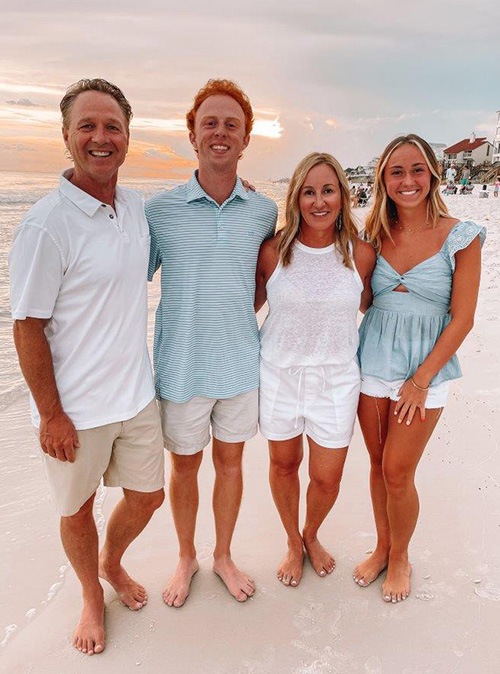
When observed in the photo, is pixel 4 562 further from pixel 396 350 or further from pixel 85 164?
pixel 396 350

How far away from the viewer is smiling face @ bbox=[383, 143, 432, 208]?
268cm

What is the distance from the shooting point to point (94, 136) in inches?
93.2

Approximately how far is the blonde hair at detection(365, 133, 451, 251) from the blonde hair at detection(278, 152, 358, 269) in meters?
0.13

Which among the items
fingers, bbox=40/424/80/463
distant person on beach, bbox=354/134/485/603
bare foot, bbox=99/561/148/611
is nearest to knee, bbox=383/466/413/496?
distant person on beach, bbox=354/134/485/603

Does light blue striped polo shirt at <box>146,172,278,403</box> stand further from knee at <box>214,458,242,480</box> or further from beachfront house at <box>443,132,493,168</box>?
beachfront house at <box>443,132,493,168</box>

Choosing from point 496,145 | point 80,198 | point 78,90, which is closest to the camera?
point 80,198

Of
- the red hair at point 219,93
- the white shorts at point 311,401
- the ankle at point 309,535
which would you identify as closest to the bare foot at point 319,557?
the ankle at point 309,535

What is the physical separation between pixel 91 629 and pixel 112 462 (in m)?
0.87

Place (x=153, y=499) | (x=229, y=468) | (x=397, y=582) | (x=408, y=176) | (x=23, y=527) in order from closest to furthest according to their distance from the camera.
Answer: (x=408, y=176) < (x=153, y=499) < (x=397, y=582) < (x=229, y=468) < (x=23, y=527)

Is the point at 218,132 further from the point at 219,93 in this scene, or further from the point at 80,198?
the point at 80,198

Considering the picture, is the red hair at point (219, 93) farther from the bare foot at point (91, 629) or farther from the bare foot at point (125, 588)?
the bare foot at point (91, 629)

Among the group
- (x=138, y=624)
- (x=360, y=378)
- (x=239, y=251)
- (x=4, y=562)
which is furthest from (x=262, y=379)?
(x=4, y=562)

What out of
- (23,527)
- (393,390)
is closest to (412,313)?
(393,390)

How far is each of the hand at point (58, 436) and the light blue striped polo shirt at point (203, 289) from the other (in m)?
0.61
